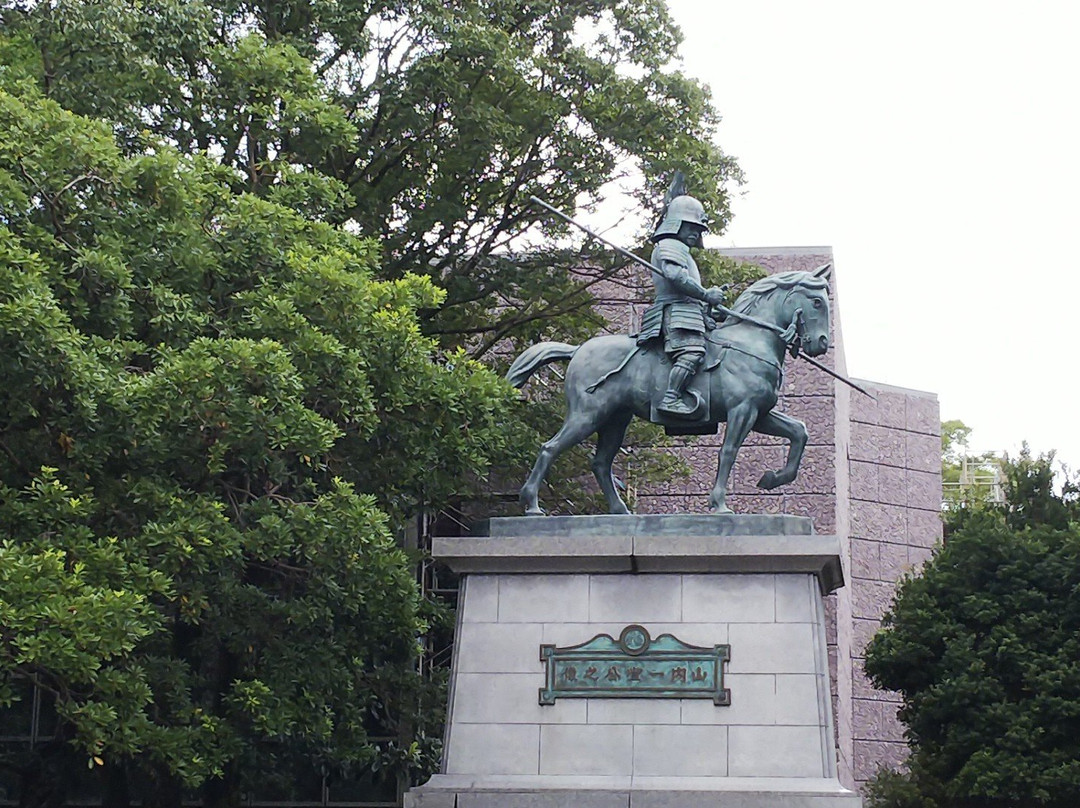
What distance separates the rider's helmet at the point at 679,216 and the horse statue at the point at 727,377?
881mm

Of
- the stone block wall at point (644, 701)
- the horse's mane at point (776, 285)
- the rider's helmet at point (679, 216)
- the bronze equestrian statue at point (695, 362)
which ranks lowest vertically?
the stone block wall at point (644, 701)

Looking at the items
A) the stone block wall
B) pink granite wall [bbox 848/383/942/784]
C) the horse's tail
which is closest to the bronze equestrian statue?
the horse's tail

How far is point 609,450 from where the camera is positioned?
1560 cm

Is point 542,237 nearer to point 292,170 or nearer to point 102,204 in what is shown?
point 292,170

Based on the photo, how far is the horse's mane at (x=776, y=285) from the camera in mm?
15094

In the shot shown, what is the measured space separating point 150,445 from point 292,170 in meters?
4.93

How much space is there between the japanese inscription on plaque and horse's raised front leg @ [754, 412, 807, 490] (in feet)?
6.52

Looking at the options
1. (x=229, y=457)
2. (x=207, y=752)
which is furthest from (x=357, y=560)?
(x=207, y=752)

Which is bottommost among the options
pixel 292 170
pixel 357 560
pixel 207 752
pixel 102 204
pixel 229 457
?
pixel 207 752

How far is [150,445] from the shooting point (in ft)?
52.6

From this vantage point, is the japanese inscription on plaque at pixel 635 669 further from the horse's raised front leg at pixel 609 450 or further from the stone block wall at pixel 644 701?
the horse's raised front leg at pixel 609 450

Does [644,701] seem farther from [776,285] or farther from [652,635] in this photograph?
Result: [776,285]

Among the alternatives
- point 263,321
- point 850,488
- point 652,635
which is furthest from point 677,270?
point 850,488

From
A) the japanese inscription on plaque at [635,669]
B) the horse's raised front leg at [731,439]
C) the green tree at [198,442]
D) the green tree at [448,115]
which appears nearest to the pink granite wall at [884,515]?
the green tree at [448,115]
